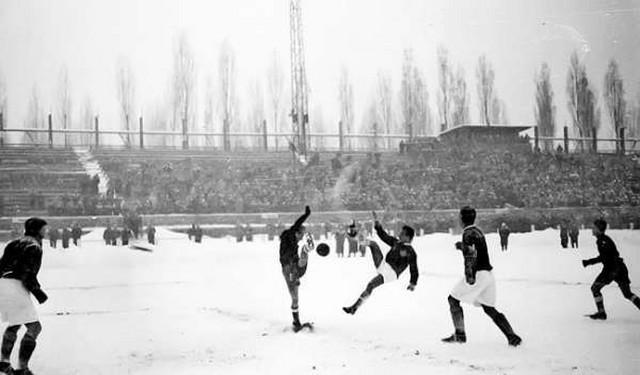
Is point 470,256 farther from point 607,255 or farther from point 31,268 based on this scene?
point 31,268

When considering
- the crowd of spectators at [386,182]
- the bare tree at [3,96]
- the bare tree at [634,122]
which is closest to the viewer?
the bare tree at [3,96]

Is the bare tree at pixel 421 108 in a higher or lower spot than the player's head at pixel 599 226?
higher

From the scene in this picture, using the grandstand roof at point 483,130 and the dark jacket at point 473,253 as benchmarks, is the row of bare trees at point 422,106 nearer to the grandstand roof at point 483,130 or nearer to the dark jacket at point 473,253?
the grandstand roof at point 483,130

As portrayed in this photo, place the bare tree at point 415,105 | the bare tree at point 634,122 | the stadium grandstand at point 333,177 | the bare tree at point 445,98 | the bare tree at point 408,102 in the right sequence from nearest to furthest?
1. the bare tree at point 634,122
2. the stadium grandstand at point 333,177
3. the bare tree at point 445,98
4. the bare tree at point 408,102
5. the bare tree at point 415,105

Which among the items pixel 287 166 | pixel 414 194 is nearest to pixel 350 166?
pixel 287 166

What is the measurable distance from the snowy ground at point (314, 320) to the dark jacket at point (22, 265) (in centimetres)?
89

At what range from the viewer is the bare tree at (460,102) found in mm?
30836

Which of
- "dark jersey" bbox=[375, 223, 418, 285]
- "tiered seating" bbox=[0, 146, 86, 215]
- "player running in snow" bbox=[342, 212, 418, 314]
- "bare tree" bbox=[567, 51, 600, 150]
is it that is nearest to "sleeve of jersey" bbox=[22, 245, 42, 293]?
"player running in snow" bbox=[342, 212, 418, 314]

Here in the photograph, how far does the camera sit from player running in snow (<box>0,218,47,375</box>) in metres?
5.54

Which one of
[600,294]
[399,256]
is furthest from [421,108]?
[399,256]

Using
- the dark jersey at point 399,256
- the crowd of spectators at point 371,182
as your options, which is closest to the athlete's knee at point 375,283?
the dark jersey at point 399,256

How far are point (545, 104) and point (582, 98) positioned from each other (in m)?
4.35

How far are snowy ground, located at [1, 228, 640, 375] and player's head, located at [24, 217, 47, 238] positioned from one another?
4.56ft

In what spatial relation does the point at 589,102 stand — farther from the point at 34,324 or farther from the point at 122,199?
the point at 122,199
